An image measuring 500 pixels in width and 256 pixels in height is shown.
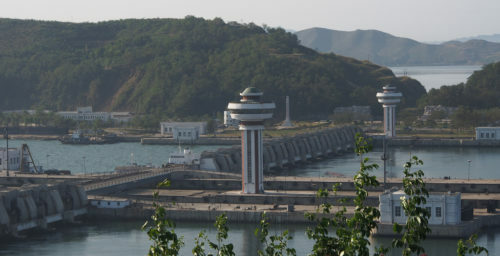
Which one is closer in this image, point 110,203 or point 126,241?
point 126,241

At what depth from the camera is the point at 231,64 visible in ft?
378

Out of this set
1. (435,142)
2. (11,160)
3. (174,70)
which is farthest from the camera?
(174,70)

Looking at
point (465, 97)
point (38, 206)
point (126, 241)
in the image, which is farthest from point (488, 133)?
point (126, 241)

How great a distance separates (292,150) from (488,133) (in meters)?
20.8

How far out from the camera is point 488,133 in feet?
245

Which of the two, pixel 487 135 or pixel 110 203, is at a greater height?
pixel 487 135

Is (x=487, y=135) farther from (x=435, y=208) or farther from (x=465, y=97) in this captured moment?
(x=435, y=208)

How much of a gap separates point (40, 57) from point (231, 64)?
3050cm

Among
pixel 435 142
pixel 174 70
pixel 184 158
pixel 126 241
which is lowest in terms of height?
pixel 126 241

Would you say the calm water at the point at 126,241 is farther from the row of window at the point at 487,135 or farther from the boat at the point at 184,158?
the row of window at the point at 487,135

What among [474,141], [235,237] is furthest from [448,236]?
[474,141]

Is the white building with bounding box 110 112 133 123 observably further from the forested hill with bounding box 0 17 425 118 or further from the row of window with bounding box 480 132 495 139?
the row of window with bounding box 480 132 495 139

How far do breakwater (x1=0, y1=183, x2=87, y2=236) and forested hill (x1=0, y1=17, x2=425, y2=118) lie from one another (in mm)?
61824

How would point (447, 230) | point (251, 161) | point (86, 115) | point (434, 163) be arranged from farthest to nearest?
point (86, 115) → point (434, 163) → point (251, 161) → point (447, 230)
